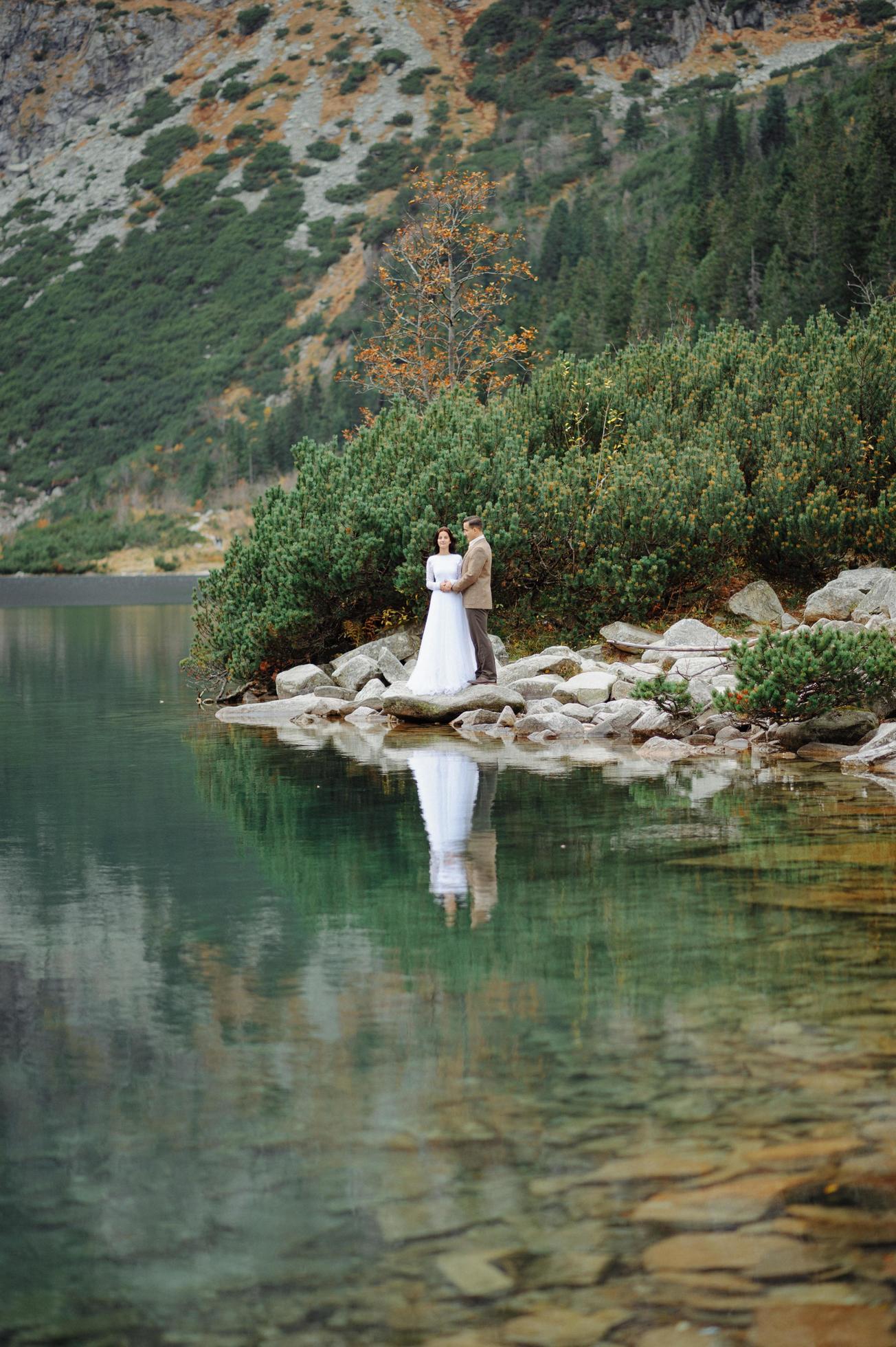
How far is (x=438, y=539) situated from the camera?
63.2 feet

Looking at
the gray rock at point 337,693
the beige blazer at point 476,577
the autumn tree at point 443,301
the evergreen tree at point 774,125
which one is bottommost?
the gray rock at point 337,693

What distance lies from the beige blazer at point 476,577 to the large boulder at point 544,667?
97cm

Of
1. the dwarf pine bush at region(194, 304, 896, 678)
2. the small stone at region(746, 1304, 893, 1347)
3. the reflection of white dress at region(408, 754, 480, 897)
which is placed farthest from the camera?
the dwarf pine bush at region(194, 304, 896, 678)

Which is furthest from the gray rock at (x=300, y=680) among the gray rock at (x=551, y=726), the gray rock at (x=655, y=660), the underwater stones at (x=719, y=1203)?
the underwater stones at (x=719, y=1203)

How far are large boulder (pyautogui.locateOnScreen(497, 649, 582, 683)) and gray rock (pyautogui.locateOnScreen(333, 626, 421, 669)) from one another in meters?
2.03

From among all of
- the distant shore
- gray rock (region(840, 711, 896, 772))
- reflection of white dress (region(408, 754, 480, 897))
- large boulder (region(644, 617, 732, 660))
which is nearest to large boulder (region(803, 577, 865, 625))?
large boulder (region(644, 617, 732, 660))

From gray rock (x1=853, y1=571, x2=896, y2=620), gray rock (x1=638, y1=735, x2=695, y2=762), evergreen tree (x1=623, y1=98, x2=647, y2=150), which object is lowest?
gray rock (x1=638, y1=735, x2=695, y2=762)

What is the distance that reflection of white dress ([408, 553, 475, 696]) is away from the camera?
1880 cm

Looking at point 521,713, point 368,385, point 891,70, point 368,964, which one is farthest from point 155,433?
→ point 368,964

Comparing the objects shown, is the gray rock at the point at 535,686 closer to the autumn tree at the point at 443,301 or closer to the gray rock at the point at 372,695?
the gray rock at the point at 372,695

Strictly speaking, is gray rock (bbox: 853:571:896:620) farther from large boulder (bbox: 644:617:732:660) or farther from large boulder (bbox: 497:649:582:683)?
large boulder (bbox: 497:649:582:683)

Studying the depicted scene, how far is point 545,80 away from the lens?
186 metres

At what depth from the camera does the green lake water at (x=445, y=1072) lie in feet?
12.7

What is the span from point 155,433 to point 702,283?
73459mm
